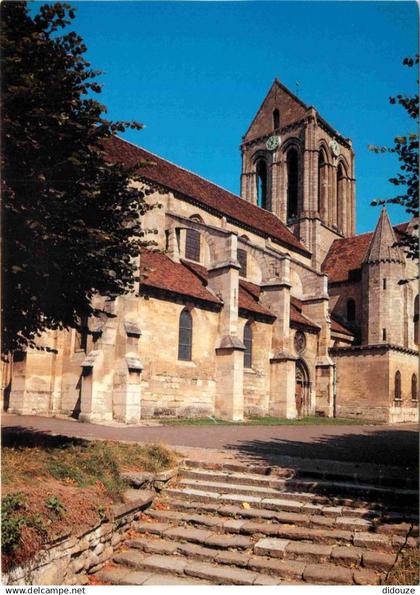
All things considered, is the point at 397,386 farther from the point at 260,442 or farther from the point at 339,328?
the point at 260,442

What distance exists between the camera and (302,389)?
32.5 m

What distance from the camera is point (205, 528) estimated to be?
8328mm

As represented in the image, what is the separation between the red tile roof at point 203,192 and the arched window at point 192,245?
8.67 feet

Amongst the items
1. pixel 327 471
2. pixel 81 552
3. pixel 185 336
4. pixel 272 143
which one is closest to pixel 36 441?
pixel 81 552

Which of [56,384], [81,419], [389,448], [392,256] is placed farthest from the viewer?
[392,256]

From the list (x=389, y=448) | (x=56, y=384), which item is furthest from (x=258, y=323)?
(x=389, y=448)

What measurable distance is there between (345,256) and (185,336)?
79.4 feet

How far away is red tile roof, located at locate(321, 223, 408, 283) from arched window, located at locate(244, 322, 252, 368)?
632 inches

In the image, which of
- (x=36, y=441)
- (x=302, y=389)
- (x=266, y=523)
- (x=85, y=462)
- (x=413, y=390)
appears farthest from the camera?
(x=413, y=390)

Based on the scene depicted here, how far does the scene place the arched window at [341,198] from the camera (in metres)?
50.1

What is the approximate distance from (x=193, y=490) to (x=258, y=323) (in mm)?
18798

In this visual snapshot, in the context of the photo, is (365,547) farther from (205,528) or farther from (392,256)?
(392,256)

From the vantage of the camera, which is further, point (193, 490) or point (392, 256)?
point (392, 256)

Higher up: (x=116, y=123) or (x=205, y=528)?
(x=116, y=123)
